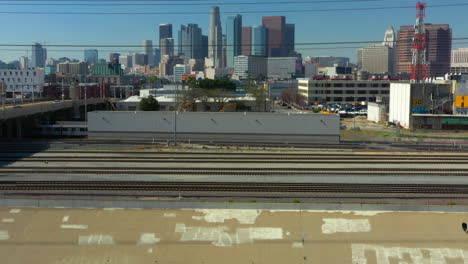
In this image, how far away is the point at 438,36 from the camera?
121m

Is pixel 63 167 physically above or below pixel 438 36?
below

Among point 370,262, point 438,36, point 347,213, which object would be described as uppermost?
point 438,36

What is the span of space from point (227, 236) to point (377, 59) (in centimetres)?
14312

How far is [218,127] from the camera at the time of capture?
20.6 metres

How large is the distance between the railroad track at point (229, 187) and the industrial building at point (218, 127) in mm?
7889

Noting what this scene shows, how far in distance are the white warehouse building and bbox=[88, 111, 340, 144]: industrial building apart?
4111 cm

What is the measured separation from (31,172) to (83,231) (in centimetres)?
473

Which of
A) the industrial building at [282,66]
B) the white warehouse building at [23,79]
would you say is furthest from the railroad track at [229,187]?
the industrial building at [282,66]

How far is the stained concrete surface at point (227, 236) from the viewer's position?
9086mm

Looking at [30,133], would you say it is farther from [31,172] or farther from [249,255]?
[249,255]

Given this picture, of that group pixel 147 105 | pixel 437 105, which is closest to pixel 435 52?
pixel 437 105

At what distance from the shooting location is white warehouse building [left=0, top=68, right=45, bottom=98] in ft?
191

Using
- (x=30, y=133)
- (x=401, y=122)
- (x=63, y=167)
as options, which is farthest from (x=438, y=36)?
(x=63, y=167)

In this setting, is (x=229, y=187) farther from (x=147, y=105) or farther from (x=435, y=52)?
(x=435, y=52)
